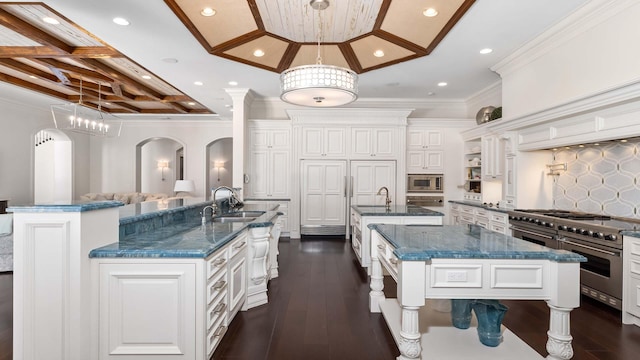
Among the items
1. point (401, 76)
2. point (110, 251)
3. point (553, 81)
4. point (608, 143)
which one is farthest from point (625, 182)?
point (110, 251)

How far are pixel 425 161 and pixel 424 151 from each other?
21 centimetres

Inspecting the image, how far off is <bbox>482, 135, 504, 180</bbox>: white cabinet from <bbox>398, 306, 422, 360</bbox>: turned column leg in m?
3.98

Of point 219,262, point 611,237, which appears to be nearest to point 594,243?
point 611,237

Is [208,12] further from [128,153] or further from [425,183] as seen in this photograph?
[128,153]

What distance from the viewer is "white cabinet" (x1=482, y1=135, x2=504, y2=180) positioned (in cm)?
506

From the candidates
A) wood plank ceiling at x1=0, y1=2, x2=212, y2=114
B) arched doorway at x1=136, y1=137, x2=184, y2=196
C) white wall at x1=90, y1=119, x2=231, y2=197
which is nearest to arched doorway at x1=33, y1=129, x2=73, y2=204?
white wall at x1=90, y1=119, x2=231, y2=197

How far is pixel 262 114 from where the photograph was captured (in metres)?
7.07

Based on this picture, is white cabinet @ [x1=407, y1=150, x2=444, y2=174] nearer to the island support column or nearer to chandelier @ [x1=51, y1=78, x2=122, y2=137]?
chandelier @ [x1=51, y1=78, x2=122, y2=137]

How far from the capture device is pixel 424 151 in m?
6.72

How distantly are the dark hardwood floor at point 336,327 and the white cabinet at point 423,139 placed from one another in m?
3.63

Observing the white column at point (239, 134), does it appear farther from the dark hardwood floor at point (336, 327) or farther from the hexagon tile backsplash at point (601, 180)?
the hexagon tile backsplash at point (601, 180)

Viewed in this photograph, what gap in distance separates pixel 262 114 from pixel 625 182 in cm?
594

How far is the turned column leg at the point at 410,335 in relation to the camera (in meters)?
1.82

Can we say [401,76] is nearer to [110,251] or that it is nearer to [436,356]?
[436,356]
